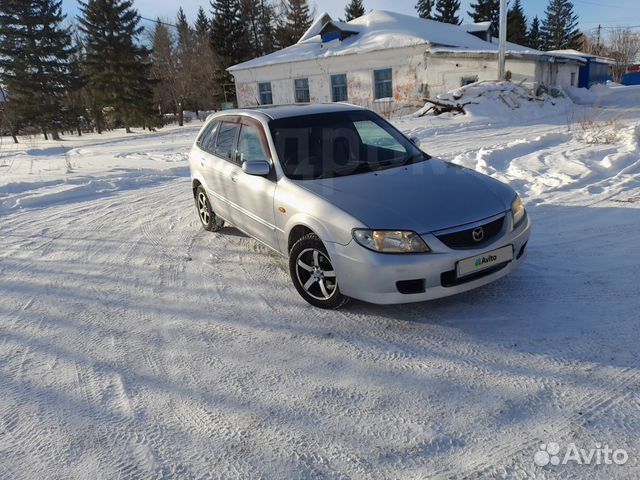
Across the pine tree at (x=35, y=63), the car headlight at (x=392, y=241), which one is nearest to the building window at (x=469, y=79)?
the car headlight at (x=392, y=241)

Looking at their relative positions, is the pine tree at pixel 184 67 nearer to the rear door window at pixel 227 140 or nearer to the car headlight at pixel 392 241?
the rear door window at pixel 227 140

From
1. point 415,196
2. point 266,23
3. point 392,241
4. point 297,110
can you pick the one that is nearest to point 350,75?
point 297,110

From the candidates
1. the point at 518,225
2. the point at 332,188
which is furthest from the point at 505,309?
the point at 332,188

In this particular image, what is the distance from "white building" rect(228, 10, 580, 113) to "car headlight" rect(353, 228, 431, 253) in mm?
23046

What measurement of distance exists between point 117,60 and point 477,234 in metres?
39.1

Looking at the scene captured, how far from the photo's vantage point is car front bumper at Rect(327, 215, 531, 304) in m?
3.16

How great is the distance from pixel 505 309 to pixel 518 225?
2.29 ft

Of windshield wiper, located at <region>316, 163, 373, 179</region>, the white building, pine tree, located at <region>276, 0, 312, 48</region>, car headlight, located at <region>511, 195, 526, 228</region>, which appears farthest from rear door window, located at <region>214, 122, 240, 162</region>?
pine tree, located at <region>276, 0, 312, 48</region>

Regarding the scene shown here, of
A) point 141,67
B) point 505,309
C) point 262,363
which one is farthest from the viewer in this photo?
point 141,67

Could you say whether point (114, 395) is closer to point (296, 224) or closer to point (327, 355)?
point (327, 355)

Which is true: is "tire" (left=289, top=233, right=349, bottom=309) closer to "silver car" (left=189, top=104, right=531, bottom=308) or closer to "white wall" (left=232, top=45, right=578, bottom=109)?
"silver car" (left=189, top=104, right=531, bottom=308)

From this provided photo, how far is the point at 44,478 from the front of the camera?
2.25 m

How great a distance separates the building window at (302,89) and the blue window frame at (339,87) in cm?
219

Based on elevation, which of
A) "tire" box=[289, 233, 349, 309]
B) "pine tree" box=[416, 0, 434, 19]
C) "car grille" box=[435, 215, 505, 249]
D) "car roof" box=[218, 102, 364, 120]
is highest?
"pine tree" box=[416, 0, 434, 19]
